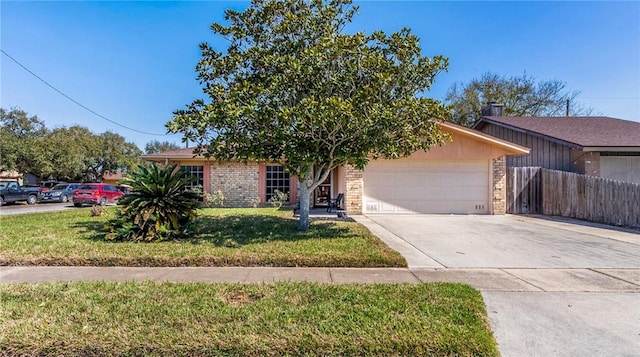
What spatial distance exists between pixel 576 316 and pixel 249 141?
6.08 m

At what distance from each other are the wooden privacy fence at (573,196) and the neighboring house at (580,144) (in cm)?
187

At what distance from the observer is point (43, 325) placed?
314cm

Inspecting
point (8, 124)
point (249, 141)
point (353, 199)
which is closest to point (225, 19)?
point (249, 141)

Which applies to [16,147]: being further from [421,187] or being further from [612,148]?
[612,148]

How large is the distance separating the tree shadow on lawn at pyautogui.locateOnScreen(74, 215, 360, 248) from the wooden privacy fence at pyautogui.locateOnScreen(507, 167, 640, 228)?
909cm

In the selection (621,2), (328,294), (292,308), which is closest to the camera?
(292,308)

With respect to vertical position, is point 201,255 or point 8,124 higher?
point 8,124

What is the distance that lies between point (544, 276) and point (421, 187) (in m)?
8.70

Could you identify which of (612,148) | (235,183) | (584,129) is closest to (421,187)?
(612,148)

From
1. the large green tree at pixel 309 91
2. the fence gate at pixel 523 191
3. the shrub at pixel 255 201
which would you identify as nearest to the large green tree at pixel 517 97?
the fence gate at pixel 523 191

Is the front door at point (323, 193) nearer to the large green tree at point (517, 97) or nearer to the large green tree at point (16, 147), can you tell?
the large green tree at point (517, 97)

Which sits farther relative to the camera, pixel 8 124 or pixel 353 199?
pixel 8 124

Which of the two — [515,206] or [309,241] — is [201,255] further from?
[515,206]

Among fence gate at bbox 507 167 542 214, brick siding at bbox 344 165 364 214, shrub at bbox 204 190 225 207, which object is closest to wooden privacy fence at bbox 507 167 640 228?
fence gate at bbox 507 167 542 214
